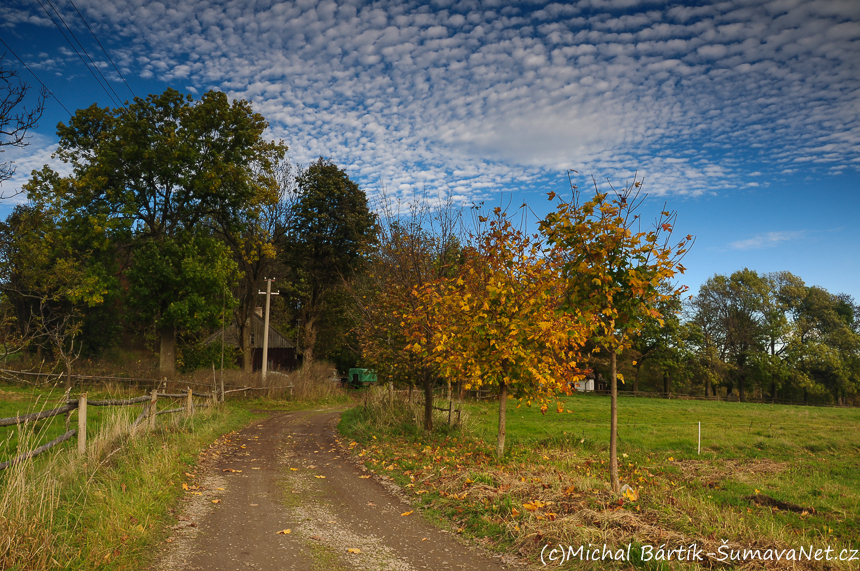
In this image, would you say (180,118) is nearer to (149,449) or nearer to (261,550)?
(149,449)

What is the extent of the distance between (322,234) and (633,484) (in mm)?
28604

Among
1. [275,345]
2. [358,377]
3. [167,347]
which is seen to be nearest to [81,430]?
[167,347]

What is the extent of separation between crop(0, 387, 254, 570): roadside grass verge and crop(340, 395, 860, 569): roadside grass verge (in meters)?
3.60

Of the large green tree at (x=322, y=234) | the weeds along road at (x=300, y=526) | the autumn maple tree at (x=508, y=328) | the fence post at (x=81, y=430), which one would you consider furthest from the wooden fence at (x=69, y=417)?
the large green tree at (x=322, y=234)

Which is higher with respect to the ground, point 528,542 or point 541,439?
point 528,542

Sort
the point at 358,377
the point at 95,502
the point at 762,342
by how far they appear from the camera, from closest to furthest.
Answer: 1. the point at 95,502
2. the point at 358,377
3. the point at 762,342

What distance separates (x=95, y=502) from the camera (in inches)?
233

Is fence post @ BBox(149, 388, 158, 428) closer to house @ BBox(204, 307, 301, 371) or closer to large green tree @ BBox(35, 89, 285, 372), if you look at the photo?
large green tree @ BBox(35, 89, 285, 372)

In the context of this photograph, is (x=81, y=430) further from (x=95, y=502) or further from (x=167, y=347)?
(x=167, y=347)

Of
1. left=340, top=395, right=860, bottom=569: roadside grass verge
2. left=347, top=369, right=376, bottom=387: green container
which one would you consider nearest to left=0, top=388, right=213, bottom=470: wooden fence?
left=340, top=395, right=860, bottom=569: roadside grass verge

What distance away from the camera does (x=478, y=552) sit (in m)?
5.66

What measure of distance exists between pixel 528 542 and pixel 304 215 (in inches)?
1233

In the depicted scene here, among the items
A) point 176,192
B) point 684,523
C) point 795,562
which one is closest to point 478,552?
point 684,523

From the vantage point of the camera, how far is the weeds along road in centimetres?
522
